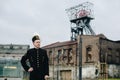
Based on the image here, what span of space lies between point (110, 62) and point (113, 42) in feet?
9.99

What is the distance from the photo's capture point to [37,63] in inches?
280

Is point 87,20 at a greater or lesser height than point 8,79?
greater

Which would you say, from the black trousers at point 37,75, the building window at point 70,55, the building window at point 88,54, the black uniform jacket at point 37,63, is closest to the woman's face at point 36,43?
the black uniform jacket at point 37,63

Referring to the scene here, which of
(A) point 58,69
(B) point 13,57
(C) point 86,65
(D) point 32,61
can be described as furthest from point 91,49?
(D) point 32,61

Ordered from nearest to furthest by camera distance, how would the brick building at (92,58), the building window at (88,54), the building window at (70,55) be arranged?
the brick building at (92,58) < the building window at (88,54) < the building window at (70,55)

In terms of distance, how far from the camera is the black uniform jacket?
709 cm

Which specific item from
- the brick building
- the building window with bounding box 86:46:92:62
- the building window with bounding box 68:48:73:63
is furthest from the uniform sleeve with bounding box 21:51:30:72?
the building window with bounding box 68:48:73:63

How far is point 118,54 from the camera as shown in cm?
4981

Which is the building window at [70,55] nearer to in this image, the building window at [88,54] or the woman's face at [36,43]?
the building window at [88,54]

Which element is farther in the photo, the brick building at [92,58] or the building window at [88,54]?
the building window at [88,54]

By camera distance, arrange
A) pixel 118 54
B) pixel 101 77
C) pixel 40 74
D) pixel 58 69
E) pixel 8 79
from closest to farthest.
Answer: pixel 40 74 < pixel 8 79 < pixel 101 77 < pixel 118 54 < pixel 58 69

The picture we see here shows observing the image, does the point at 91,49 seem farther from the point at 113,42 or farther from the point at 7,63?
the point at 7,63

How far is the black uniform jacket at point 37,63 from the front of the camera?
7.09 meters

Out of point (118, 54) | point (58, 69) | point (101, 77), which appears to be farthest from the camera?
point (58, 69)
